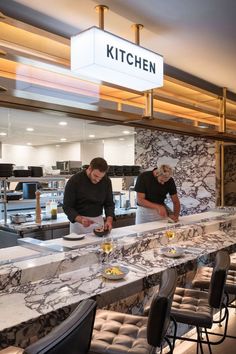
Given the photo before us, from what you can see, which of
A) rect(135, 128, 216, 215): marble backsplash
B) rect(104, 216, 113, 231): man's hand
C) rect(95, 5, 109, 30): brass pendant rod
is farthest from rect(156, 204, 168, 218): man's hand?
rect(95, 5, 109, 30): brass pendant rod

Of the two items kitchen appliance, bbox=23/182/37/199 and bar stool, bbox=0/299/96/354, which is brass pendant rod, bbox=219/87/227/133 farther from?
bar stool, bbox=0/299/96/354

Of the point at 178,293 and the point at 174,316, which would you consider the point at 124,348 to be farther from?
the point at 178,293

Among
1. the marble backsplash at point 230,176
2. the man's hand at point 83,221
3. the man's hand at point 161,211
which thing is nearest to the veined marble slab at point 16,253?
the man's hand at point 83,221

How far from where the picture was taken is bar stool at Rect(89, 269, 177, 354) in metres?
1.51

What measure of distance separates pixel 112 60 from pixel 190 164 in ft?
10.7

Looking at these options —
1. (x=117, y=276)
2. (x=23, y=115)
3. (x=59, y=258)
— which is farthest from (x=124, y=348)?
(x=23, y=115)

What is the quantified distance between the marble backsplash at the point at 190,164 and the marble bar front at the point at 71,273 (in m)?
1.77

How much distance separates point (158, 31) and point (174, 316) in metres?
2.21

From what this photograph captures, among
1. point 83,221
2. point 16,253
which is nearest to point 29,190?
point 83,221

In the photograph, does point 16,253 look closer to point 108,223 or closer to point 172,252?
point 108,223

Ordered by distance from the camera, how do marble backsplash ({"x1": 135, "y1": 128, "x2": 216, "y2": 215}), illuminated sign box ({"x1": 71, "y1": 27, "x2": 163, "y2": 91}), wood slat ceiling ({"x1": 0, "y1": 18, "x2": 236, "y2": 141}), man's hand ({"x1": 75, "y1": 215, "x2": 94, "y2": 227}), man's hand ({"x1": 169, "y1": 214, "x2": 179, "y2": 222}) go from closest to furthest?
illuminated sign box ({"x1": 71, "y1": 27, "x2": 163, "y2": 91}) → wood slat ceiling ({"x1": 0, "y1": 18, "x2": 236, "y2": 141}) → man's hand ({"x1": 75, "y1": 215, "x2": 94, "y2": 227}) → man's hand ({"x1": 169, "y1": 214, "x2": 179, "y2": 222}) → marble backsplash ({"x1": 135, "y1": 128, "x2": 216, "y2": 215})

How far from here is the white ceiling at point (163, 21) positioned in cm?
232

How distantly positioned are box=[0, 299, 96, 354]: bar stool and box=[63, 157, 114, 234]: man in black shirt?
1.79 metres

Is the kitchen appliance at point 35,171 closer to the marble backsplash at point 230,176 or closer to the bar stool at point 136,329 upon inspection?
the bar stool at point 136,329
